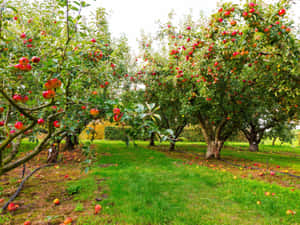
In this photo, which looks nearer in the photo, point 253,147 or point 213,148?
point 213,148

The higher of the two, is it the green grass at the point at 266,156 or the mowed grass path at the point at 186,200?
the green grass at the point at 266,156

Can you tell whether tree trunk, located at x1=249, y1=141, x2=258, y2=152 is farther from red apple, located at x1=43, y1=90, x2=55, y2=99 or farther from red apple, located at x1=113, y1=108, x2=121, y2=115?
red apple, located at x1=43, y1=90, x2=55, y2=99

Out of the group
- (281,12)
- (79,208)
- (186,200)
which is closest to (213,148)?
(186,200)

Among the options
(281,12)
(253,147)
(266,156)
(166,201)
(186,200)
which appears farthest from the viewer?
(253,147)

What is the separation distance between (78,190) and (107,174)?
5.81ft

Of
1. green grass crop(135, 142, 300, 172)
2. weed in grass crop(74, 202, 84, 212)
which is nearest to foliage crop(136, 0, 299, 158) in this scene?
green grass crop(135, 142, 300, 172)

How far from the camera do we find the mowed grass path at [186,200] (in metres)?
3.64

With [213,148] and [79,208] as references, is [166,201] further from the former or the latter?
[213,148]

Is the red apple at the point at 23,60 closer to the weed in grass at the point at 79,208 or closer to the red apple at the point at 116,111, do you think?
the red apple at the point at 116,111

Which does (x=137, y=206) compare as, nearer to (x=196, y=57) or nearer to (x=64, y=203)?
(x=64, y=203)

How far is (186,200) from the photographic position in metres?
4.62

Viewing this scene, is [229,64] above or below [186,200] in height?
above

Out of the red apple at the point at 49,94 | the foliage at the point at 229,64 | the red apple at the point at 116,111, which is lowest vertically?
the red apple at the point at 116,111

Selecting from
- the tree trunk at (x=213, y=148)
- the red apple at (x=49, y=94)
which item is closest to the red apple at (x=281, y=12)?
the red apple at (x=49, y=94)
